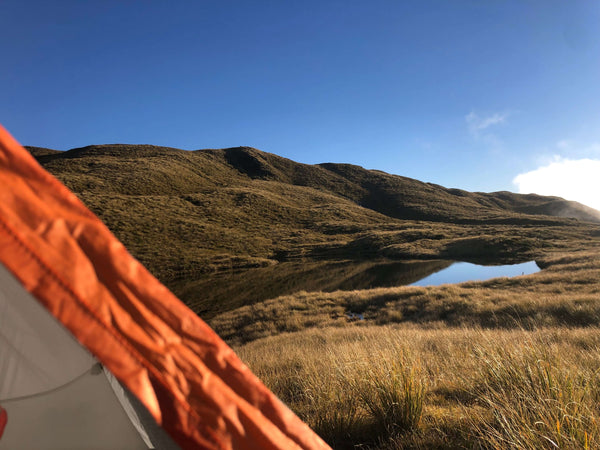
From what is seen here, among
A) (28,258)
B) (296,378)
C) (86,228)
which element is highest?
(86,228)

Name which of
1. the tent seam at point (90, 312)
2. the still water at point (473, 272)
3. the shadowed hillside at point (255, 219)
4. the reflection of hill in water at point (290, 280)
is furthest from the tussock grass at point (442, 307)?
the tent seam at point (90, 312)

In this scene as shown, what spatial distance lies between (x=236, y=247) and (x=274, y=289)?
872 inches

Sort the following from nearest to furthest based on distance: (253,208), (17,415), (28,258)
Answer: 1. (28,258)
2. (17,415)
3. (253,208)

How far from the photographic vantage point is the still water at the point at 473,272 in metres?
25.1

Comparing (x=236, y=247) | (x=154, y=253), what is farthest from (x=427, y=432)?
(x=236, y=247)

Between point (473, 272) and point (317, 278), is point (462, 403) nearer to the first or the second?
point (317, 278)

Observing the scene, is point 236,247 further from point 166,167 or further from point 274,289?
point 166,167

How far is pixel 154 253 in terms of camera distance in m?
37.0

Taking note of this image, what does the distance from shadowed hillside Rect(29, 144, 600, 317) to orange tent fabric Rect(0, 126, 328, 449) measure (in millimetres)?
17293

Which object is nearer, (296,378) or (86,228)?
(86,228)

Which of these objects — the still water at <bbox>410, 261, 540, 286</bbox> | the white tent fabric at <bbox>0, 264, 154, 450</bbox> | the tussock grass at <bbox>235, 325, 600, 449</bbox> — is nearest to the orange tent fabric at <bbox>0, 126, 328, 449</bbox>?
the white tent fabric at <bbox>0, 264, 154, 450</bbox>

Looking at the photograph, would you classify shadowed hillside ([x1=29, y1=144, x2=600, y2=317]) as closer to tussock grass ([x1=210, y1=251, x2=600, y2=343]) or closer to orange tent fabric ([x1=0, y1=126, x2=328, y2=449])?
tussock grass ([x1=210, y1=251, x2=600, y2=343])

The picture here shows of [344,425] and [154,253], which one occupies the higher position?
[344,425]

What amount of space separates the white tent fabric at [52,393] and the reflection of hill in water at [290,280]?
50.2 ft
